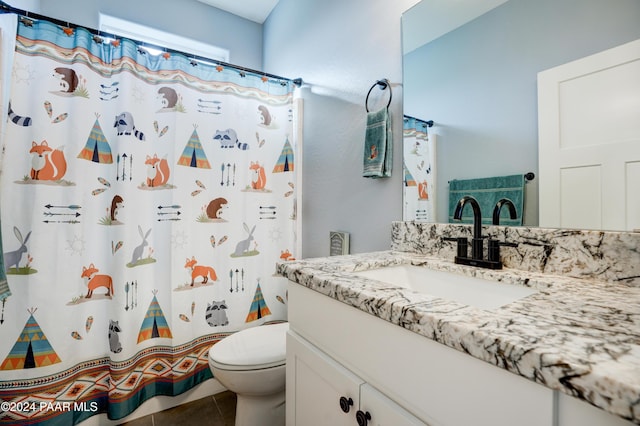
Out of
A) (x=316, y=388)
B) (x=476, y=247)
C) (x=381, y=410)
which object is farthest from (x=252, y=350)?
(x=476, y=247)

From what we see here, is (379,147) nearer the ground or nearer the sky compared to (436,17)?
nearer the ground

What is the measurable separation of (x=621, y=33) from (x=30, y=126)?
213cm

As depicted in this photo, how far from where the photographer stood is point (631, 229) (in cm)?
73

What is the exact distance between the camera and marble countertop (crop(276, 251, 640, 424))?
0.33m

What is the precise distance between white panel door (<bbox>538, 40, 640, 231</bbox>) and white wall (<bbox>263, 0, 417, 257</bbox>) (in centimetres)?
55

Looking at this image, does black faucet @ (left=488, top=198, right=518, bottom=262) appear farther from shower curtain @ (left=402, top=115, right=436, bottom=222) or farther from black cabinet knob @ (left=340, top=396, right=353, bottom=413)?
black cabinet knob @ (left=340, top=396, right=353, bottom=413)

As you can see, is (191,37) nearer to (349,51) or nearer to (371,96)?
(349,51)

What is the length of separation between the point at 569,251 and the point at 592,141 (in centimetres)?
30

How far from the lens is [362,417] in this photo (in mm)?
631

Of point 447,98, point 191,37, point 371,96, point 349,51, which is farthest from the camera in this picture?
point 191,37

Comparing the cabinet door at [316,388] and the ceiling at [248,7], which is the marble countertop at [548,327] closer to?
the cabinet door at [316,388]

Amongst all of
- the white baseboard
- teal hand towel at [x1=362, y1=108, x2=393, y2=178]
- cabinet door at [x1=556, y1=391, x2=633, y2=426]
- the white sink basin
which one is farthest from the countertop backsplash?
the white baseboard

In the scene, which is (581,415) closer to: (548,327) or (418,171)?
(548,327)

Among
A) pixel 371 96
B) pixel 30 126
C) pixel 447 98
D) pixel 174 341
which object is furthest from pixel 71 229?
pixel 447 98
